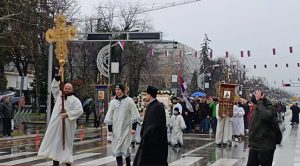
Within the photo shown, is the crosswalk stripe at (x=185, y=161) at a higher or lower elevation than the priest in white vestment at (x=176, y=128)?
lower

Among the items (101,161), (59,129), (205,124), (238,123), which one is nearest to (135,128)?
(59,129)

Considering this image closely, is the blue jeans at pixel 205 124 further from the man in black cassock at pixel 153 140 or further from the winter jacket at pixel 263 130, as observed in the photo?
the man in black cassock at pixel 153 140

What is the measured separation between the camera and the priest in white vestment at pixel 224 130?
20.0 metres

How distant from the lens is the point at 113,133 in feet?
38.3

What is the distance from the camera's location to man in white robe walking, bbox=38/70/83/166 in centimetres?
1069

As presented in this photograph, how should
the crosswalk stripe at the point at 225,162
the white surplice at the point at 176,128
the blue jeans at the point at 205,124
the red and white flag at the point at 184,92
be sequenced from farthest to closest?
the blue jeans at the point at 205,124, the red and white flag at the point at 184,92, the white surplice at the point at 176,128, the crosswalk stripe at the point at 225,162

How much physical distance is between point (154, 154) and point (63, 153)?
353cm

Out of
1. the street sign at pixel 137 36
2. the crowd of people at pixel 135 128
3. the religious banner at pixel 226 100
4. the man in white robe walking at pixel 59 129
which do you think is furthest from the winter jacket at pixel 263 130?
the street sign at pixel 137 36

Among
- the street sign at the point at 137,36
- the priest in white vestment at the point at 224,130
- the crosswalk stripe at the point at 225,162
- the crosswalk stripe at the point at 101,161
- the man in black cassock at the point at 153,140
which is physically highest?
the street sign at the point at 137,36

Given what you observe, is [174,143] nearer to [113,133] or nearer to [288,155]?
[288,155]

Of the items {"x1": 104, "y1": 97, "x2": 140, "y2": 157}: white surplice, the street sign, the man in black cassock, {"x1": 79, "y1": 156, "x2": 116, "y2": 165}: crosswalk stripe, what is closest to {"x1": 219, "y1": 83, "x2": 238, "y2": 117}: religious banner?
{"x1": 79, "y1": 156, "x2": 116, "y2": 165}: crosswalk stripe

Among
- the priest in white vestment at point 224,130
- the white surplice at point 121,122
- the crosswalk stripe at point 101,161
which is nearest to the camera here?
the white surplice at point 121,122

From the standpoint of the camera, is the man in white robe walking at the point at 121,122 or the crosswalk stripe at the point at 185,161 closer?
the man in white robe walking at the point at 121,122

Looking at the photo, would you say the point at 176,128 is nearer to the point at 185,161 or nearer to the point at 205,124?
the point at 185,161
